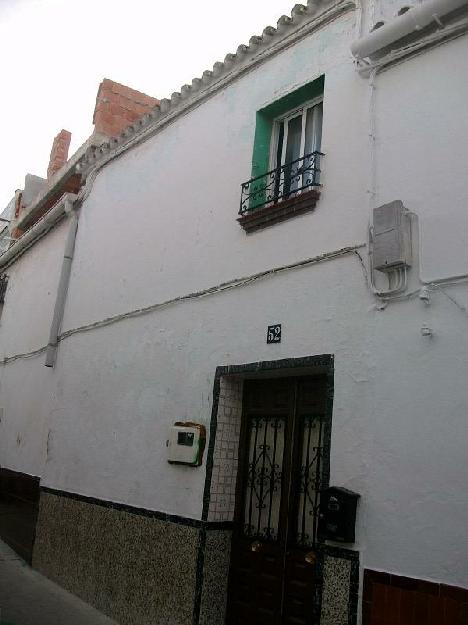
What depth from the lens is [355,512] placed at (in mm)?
4059

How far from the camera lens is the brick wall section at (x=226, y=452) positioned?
17.7ft

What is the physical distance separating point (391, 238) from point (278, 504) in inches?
96.5

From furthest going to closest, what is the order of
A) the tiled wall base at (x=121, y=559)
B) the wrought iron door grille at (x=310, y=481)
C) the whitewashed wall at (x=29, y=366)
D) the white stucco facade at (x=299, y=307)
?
the whitewashed wall at (x=29, y=366)
the tiled wall base at (x=121, y=559)
the wrought iron door grille at (x=310, y=481)
the white stucco facade at (x=299, y=307)

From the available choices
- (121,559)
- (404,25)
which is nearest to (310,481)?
(121,559)

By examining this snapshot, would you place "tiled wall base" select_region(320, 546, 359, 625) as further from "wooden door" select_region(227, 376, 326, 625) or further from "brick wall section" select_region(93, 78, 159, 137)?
"brick wall section" select_region(93, 78, 159, 137)

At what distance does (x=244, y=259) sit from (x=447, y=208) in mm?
2105

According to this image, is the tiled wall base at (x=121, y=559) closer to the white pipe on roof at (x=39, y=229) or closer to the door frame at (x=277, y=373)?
the door frame at (x=277, y=373)

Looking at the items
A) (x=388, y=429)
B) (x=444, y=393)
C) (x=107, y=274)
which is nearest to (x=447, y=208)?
(x=444, y=393)

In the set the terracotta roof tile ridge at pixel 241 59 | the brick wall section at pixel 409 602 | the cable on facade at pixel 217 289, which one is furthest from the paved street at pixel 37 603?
the terracotta roof tile ridge at pixel 241 59

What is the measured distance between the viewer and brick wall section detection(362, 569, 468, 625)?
136 inches

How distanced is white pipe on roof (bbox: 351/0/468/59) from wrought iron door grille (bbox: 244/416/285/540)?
322 cm

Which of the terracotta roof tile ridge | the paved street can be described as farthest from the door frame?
the terracotta roof tile ridge

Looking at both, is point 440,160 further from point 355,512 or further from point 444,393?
point 355,512

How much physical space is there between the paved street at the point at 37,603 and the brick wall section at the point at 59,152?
8.58 m
